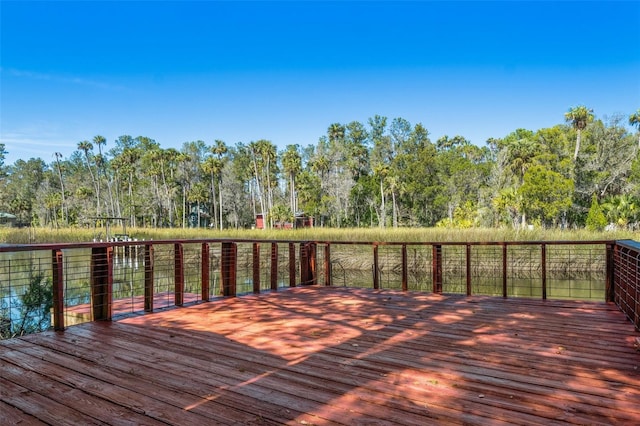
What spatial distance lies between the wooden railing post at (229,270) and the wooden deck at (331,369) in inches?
39.4

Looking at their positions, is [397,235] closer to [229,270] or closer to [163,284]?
[163,284]

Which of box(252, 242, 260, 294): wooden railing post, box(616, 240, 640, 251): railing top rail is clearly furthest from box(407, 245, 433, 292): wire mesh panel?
box(616, 240, 640, 251): railing top rail

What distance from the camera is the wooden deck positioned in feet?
6.14

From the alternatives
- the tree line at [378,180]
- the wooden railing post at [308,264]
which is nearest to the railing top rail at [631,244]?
the wooden railing post at [308,264]

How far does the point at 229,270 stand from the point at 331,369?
293 cm

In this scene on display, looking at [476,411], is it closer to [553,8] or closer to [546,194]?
[553,8]

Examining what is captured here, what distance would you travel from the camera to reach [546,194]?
22.0 m

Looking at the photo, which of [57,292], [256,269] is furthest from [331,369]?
[256,269]

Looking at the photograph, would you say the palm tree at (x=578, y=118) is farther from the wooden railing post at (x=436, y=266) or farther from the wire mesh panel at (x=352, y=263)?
the wooden railing post at (x=436, y=266)

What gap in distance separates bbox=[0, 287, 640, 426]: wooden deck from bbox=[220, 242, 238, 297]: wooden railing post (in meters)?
1.00

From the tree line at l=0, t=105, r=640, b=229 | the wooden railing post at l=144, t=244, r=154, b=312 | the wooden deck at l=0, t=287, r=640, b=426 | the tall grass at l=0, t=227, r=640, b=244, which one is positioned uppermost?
the tree line at l=0, t=105, r=640, b=229

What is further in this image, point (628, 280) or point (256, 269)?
point (256, 269)

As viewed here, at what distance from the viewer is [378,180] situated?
3206 cm

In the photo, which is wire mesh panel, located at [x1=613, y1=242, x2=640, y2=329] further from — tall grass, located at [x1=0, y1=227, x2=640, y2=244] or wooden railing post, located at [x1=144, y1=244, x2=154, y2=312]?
tall grass, located at [x1=0, y1=227, x2=640, y2=244]
